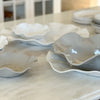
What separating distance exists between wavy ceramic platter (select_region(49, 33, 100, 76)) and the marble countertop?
4 centimetres

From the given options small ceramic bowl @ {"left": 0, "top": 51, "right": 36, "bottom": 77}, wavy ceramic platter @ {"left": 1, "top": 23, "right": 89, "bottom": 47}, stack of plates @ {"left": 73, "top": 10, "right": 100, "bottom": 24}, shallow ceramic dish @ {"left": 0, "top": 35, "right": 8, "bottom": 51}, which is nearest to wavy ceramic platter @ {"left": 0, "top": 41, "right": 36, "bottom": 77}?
small ceramic bowl @ {"left": 0, "top": 51, "right": 36, "bottom": 77}

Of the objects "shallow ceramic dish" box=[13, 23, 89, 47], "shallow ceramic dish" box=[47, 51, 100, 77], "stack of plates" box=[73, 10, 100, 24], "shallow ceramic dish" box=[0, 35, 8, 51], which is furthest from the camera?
"stack of plates" box=[73, 10, 100, 24]

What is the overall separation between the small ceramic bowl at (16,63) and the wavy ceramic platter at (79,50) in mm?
121

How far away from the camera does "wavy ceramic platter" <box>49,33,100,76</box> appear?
0.90 m

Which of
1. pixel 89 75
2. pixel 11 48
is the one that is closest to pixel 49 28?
pixel 11 48

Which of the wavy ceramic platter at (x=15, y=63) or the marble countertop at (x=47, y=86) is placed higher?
the wavy ceramic platter at (x=15, y=63)

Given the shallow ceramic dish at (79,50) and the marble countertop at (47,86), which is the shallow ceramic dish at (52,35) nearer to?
the shallow ceramic dish at (79,50)

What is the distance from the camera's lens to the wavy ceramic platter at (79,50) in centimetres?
90

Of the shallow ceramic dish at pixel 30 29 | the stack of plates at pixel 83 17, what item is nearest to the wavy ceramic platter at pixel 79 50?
the shallow ceramic dish at pixel 30 29

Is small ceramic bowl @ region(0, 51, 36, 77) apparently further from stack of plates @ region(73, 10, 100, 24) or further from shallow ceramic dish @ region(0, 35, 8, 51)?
stack of plates @ region(73, 10, 100, 24)

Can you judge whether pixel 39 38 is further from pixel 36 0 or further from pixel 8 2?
pixel 36 0

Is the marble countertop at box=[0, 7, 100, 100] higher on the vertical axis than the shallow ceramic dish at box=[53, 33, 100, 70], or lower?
lower

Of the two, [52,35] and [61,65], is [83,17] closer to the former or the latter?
[52,35]

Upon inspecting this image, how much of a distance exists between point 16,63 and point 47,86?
17cm
